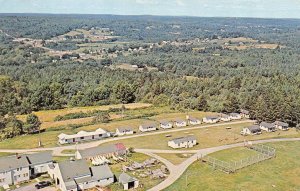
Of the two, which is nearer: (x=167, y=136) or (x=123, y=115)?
(x=167, y=136)

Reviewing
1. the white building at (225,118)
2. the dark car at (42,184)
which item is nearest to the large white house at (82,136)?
the dark car at (42,184)

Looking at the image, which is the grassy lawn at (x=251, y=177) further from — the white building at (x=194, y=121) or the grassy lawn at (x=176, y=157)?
the white building at (x=194, y=121)

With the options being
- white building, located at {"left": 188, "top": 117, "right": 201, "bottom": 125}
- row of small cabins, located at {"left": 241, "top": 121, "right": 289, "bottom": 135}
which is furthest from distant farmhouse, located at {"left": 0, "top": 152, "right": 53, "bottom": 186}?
row of small cabins, located at {"left": 241, "top": 121, "right": 289, "bottom": 135}

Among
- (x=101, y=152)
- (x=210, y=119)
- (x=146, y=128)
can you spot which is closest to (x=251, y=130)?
(x=210, y=119)

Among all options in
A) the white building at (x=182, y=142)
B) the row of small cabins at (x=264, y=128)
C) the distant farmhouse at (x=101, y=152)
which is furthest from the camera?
the row of small cabins at (x=264, y=128)

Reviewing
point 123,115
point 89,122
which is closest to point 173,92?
point 123,115

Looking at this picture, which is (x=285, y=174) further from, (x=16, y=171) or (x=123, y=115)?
(x=123, y=115)
